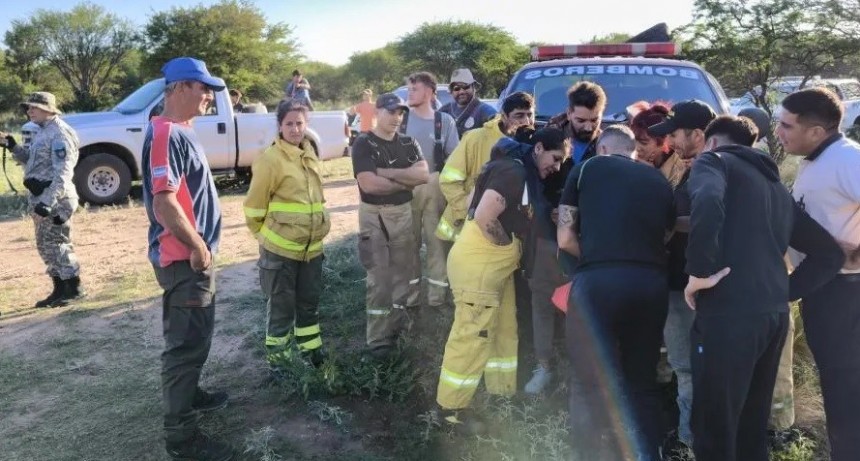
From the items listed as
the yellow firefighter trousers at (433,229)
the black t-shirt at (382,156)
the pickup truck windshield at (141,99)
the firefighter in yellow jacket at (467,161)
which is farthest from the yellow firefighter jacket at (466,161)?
the pickup truck windshield at (141,99)

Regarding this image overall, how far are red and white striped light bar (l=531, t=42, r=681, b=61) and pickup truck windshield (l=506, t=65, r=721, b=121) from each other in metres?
0.62

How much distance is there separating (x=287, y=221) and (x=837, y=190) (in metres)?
2.90

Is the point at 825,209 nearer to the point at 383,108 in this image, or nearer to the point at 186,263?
the point at 383,108

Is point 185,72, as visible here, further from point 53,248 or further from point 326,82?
point 326,82

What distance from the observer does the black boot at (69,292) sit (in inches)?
231

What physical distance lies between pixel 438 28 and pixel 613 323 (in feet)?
124

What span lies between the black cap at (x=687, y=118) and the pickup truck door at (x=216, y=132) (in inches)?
351

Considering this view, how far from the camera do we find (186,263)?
10.8 ft

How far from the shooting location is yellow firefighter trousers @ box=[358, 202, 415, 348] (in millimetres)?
4508

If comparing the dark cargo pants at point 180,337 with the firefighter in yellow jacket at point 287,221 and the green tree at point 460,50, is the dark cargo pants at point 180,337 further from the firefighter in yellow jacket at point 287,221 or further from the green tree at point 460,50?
the green tree at point 460,50

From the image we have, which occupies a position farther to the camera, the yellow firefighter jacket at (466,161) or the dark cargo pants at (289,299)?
the yellow firefighter jacket at (466,161)

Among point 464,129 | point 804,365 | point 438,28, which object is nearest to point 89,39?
point 438,28

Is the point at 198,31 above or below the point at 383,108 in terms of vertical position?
above

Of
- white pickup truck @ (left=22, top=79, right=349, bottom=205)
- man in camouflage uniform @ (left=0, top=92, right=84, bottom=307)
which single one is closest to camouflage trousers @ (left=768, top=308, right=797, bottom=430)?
man in camouflage uniform @ (left=0, top=92, right=84, bottom=307)
